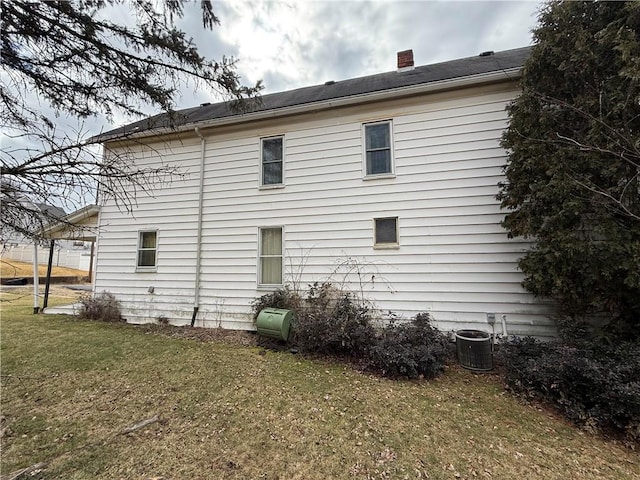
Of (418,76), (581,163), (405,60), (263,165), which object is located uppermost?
(405,60)

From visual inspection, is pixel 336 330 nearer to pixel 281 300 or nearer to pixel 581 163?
pixel 281 300

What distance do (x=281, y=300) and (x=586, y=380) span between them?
17.1 feet

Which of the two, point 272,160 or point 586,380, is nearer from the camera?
point 586,380

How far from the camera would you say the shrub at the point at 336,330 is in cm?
530

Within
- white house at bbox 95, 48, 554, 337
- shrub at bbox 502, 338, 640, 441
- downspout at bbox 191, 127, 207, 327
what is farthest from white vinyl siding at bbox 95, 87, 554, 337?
shrub at bbox 502, 338, 640, 441

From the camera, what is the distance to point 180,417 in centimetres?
349

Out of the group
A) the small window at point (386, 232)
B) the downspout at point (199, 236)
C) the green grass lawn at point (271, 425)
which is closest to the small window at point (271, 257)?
the downspout at point (199, 236)

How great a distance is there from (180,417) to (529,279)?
554 centimetres

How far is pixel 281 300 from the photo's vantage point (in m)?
6.68

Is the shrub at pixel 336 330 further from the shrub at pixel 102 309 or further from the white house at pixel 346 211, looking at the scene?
the shrub at pixel 102 309

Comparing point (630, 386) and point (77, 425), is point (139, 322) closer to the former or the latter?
point (77, 425)

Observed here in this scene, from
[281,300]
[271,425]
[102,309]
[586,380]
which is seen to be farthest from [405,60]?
[102,309]

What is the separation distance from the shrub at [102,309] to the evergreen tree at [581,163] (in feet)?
32.7

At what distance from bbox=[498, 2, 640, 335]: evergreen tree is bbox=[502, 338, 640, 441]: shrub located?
0.81 m
